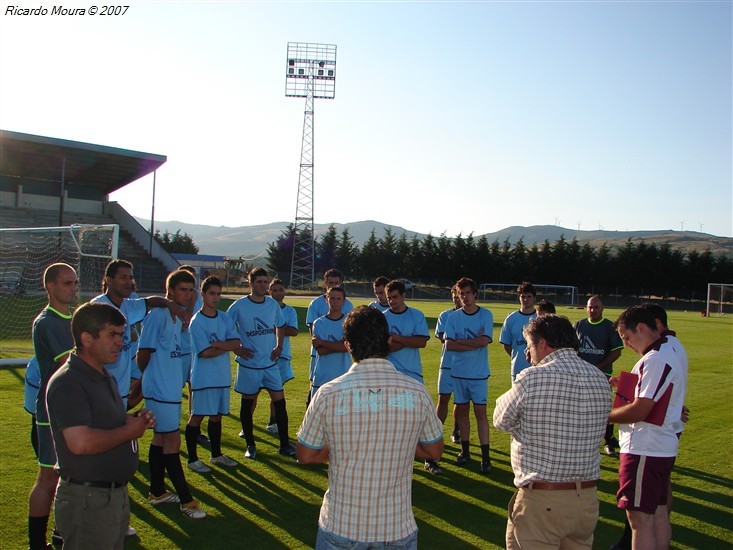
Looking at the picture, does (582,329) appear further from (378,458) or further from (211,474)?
(378,458)

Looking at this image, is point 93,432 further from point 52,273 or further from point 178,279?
point 178,279

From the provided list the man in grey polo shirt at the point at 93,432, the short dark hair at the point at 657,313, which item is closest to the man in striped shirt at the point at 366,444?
the man in grey polo shirt at the point at 93,432

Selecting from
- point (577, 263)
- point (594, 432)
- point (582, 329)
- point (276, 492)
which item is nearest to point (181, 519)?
point (276, 492)

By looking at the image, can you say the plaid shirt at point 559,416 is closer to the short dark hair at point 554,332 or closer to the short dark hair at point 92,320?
the short dark hair at point 554,332

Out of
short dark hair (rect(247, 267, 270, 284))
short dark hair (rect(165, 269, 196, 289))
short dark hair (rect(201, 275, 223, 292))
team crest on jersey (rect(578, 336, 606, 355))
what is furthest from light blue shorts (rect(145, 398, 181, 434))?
team crest on jersey (rect(578, 336, 606, 355))

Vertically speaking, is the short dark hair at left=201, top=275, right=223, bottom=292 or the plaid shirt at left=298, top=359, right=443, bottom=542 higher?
the short dark hair at left=201, top=275, right=223, bottom=292

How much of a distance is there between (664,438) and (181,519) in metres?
3.70

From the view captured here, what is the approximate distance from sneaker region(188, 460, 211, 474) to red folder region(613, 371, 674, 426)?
414 cm

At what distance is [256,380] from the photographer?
7141mm

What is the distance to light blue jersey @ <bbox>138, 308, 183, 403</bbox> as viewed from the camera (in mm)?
5363

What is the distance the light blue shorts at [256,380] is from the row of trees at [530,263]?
201ft

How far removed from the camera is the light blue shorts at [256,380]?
714 centimetres

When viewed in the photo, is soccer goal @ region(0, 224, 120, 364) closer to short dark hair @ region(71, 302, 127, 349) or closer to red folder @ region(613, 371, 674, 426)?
short dark hair @ region(71, 302, 127, 349)

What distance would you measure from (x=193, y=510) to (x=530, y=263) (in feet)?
225
